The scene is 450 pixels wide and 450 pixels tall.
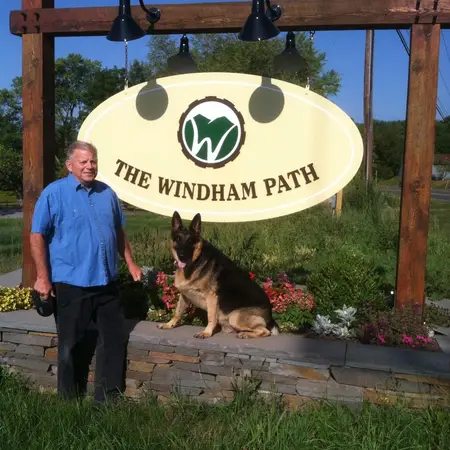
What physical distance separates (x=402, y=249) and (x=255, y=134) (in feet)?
5.17

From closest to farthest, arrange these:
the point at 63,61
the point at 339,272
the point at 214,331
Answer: the point at 214,331 < the point at 339,272 < the point at 63,61

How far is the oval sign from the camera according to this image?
4375 mm

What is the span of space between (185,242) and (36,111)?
76.5 inches

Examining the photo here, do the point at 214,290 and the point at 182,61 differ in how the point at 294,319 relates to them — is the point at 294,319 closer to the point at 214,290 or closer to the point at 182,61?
the point at 214,290

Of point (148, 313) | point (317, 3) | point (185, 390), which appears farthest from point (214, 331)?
point (317, 3)

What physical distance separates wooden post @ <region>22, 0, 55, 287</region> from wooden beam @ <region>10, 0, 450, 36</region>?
138 mm

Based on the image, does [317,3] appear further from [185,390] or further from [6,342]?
[6,342]

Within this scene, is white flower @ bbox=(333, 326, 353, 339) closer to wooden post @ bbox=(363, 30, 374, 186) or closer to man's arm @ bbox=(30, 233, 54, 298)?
man's arm @ bbox=(30, 233, 54, 298)

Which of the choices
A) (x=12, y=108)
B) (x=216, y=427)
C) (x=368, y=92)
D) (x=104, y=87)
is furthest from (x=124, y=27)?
(x=12, y=108)

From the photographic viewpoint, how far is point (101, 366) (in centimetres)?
377

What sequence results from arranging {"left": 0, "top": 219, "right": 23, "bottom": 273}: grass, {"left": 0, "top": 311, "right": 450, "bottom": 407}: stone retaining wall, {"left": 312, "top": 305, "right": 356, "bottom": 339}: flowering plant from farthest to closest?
{"left": 0, "top": 219, "right": 23, "bottom": 273}: grass
{"left": 312, "top": 305, "right": 356, "bottom": 339}: flowering plant
{"left": 0, "top": 311, "right": 450, "bottom": 407}: stone retaining wall

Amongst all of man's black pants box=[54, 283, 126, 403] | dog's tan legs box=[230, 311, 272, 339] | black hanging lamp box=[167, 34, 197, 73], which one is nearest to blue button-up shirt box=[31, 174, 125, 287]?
man's black pants box=[54, 283, 126, 403]

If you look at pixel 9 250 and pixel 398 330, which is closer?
pixel 398 330

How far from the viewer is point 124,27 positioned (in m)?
4.11
